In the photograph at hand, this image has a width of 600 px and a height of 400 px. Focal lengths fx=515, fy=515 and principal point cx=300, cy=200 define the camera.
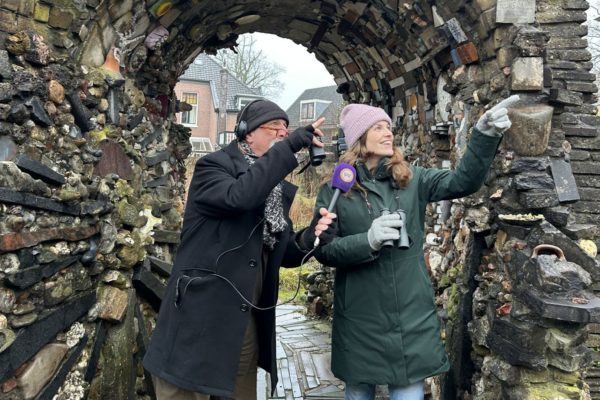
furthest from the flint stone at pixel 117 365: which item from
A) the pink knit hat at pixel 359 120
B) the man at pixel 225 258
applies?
the pink knit hat at pixel 359 120

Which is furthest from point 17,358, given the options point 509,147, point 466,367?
point 509,147

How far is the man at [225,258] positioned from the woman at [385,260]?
7.6 inches

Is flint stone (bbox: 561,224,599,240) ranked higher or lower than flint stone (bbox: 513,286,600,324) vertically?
higher

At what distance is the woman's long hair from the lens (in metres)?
2.36

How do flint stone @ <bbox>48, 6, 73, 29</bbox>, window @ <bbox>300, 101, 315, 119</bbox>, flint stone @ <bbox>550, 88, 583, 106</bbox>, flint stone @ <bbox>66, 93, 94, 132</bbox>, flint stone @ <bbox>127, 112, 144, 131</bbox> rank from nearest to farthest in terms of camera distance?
flint stone @ <bbox>48, 6, 73, 29</bbox>
flint stone @ <bbox>66, 93, 94, 132</bbox>
flint stone @ <bbox>550, 88, 583, 106</bbox>
flint stone @ <bbox>127, 112, 144, 131</bbox>
window @ <bbox>300, 101, 315, 119</bbox>

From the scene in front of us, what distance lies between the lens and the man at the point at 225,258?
206 cm

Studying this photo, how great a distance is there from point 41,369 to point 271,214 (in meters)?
1.30

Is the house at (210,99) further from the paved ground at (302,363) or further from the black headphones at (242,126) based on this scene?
the black headphones at (242,126)

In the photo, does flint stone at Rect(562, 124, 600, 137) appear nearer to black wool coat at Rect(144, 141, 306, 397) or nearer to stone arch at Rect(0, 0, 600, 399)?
stone arch at Rect(0, 0, 600, 399)

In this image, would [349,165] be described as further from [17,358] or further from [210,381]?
[17,358]

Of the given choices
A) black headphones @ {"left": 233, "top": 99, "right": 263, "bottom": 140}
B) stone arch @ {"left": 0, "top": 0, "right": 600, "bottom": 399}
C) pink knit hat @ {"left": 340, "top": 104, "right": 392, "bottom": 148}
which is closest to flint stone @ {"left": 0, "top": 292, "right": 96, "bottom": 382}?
stone arch @ {"left": 0, "top": 0, "right": 600, "bottom": 399}

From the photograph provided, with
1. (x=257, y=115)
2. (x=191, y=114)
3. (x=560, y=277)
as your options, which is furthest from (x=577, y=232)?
(x=191, y=114)

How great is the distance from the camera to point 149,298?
3.46m

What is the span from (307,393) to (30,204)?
2.80 metres
